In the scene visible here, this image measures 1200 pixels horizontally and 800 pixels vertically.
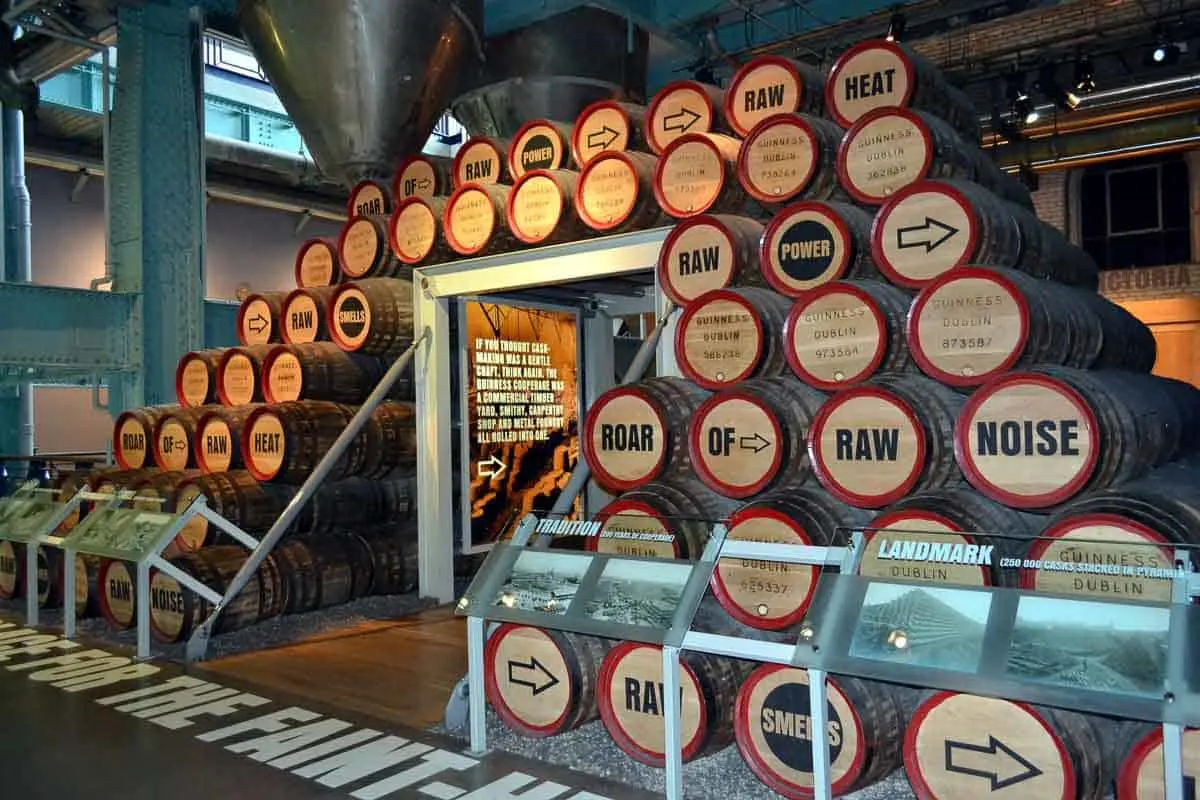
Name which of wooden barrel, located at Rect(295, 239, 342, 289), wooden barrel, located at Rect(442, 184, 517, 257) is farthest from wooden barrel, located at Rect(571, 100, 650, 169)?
wooden barrel, located at Rect(295, 239, 342, 289)

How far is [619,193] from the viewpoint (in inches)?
218

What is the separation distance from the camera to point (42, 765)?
3.84 meters

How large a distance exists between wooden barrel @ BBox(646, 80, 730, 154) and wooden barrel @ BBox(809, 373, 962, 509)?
7.45ft

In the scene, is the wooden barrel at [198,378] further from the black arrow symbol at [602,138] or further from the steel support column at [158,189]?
the black arrow symbol at [602,138]

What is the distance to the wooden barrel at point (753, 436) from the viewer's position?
3953mm

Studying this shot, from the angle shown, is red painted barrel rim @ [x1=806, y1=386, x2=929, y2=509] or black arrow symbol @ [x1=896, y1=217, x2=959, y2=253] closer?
red painted barrel rim @ [x1=806, y1=386, x2=929, y2=509]

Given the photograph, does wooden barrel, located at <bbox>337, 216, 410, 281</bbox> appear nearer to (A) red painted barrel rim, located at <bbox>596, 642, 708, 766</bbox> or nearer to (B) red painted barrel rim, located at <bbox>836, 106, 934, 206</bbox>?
(B) red painted barrel rim, located at <bbox>836, 106, 934, 206</bbox>

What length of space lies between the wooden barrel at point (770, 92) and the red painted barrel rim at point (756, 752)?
9.42ft

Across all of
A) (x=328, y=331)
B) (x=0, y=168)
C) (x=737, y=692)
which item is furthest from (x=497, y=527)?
(x=0, y=168)

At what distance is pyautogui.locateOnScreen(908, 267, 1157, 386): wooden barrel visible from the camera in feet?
11.5

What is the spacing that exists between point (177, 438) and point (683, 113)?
164 inches

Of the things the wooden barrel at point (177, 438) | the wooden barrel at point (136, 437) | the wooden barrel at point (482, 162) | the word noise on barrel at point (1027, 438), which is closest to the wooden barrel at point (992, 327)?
the word noise on barrel at point (1027, 438)

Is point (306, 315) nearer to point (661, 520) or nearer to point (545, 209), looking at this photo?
point (545, 209)

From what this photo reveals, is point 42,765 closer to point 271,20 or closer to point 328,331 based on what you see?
point 328,331
